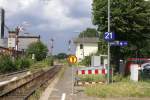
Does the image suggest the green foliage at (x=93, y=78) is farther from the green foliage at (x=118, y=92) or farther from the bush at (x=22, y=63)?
the bush at (x=22, y=63)

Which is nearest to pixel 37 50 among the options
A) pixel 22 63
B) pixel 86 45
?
pixel 86 45

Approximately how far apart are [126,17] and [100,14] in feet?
6.60

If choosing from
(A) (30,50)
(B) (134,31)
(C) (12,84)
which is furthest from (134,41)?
(A) (30,50)

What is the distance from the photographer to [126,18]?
34812 mm

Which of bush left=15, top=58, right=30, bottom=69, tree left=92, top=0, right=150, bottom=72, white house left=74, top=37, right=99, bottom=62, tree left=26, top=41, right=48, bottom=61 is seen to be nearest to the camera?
tree left=92, top=0, right=150, bottom=72

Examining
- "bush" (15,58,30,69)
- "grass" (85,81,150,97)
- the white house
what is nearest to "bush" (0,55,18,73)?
"bush" (15,58,30,69)

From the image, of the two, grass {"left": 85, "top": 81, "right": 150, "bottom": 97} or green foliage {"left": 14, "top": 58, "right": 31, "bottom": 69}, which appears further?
green foliage {"left": 14, "top": 58, "right": 31, "bottom": 69}

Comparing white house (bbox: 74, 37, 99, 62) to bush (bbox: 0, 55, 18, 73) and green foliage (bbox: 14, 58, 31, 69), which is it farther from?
bush (bbox: 0, 55, 18, 73)

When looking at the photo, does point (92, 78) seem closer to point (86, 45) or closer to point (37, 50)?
point (37, 50)

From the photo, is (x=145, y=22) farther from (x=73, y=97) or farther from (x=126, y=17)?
(x=73, y=97)

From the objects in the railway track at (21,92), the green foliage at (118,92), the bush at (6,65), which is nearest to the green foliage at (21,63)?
the bush at (6,65)

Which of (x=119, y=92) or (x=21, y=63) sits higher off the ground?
(x=21, y=63)

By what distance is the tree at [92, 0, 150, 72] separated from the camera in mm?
34344

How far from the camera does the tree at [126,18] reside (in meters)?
34.3
